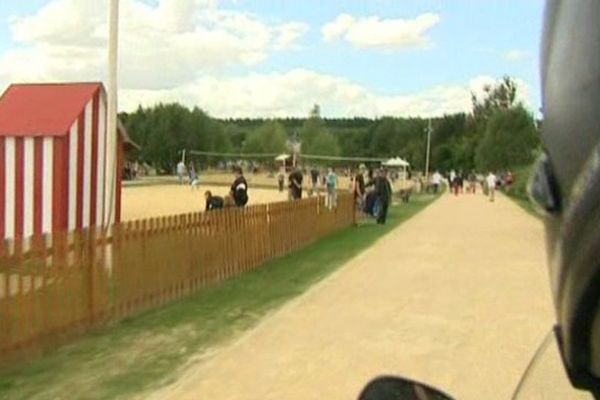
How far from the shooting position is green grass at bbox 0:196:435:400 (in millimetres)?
6344

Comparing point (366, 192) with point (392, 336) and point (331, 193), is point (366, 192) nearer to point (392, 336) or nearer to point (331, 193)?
point (331, 193)

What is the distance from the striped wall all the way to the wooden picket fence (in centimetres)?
207

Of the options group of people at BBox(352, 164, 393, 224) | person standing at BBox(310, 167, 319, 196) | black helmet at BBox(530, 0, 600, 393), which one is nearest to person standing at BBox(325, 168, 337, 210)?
group of people at BBox(352, 164, 393, 224)

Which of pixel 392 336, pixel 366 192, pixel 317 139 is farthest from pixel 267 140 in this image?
pixel 392 336

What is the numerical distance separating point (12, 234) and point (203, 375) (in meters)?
7.86

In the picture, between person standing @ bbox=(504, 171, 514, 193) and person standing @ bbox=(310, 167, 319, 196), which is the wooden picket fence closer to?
person standing @ bbox=(310, 167, 319, 196)

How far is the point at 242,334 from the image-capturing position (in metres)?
8.09

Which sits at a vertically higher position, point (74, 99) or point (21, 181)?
point (74, 99)

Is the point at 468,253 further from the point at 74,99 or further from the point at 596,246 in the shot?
the point at 596,246

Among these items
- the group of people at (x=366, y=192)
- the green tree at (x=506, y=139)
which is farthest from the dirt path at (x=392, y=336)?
the green tree at (x=506, y=139)

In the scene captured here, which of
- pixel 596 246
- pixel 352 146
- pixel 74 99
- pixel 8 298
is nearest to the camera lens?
pixel 596 246

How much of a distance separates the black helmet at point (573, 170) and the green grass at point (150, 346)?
204 inches

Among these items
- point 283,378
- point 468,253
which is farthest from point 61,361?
point 468,253

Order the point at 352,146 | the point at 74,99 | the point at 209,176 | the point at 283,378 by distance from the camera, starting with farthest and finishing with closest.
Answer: the point at 352,146, the point at 209,176, the point at 74,99, the point at 283,378
